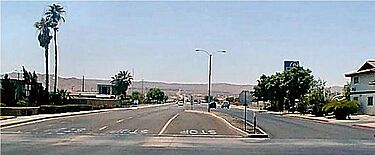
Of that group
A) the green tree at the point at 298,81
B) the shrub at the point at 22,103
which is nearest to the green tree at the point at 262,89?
the green tree at the point at 298,81

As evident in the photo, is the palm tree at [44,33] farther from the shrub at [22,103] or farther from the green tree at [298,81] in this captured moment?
the green tree at [298,81]

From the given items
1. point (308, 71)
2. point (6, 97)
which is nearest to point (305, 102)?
point (308, 71)

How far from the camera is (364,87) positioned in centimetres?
7225

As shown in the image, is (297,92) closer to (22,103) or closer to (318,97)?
(318,97)

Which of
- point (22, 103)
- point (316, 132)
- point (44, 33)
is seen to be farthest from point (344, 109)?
point (44, 33)

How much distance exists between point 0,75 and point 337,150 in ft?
238

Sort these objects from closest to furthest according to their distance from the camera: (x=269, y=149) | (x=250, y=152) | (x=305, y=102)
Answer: (x=250, y=152)
(x=269, y=149)
(x=305, y=102)

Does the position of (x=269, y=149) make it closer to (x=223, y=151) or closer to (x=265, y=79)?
(x=223, y=151)

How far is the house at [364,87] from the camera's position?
228 feet

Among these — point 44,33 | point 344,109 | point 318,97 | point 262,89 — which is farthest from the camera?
point 262,89

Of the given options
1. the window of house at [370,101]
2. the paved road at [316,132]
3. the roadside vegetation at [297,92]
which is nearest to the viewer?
the paved road at [316,132]

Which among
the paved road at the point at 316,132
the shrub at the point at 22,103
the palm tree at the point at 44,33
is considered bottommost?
the paved road at the point at 316,132

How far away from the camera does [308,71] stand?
3607 inches

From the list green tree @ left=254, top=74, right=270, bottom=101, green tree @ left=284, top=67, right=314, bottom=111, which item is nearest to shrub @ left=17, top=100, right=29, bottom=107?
green tree @ left=284, top=67, right=314, bottom=111
